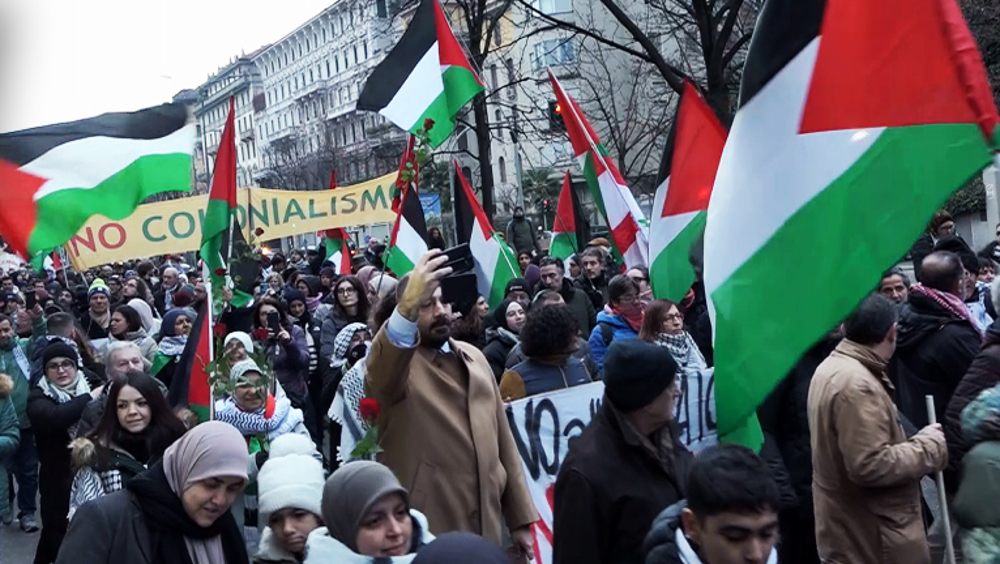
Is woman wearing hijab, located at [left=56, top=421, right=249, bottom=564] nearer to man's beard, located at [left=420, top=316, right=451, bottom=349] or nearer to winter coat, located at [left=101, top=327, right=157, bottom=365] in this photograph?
man's beard, located at [left=420, top=316, right=451, bottom=349]

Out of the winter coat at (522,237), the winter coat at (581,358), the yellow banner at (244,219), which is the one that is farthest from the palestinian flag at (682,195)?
the winter coat at (522,237)

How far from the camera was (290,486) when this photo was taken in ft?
13.5

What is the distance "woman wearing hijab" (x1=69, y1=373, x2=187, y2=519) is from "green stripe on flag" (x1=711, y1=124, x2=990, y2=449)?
2518mm

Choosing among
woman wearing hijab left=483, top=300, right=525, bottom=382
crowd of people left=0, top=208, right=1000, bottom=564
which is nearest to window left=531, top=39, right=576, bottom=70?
woman wearing hijab left=483, top=300, right=525, bottom=382

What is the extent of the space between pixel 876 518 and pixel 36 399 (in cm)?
560

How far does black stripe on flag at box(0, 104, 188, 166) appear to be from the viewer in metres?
8.89

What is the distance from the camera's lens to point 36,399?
316 inches

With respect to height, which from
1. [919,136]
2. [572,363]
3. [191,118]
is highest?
[191,118]

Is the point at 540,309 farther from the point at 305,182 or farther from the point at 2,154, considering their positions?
the point at 305,182

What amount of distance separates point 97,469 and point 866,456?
120 inches

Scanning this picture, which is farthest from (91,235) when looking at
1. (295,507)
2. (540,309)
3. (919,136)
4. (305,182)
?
(305,182)

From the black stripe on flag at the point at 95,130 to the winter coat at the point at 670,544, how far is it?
690 cm

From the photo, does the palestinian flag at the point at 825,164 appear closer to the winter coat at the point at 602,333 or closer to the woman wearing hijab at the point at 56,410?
the winter coat at the point at 602,333

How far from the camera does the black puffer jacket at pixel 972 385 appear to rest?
476cm
